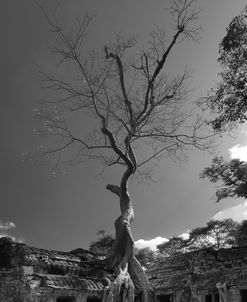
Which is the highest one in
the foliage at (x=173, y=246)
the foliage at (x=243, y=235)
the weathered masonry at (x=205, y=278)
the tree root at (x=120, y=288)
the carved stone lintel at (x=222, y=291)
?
the foliage at (x=173, y=246)

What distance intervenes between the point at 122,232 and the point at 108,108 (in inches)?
193

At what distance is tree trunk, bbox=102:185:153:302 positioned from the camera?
10.2 meters

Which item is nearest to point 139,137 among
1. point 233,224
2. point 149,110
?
point 149,110

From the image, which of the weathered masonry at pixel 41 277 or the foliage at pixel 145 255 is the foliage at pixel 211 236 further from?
the weathered masonry at pixel 41 277

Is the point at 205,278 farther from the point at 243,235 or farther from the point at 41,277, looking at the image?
the point at 243,235

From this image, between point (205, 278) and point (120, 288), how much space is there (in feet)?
21.2

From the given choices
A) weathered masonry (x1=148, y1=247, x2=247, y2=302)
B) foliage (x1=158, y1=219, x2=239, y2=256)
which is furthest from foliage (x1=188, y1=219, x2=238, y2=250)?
weathered masonry (x1=148, y1=247, x2=247, y2=302)

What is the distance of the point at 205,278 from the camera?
15523mm

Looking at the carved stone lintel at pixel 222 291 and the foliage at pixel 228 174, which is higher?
the foliage at pixel 228 174

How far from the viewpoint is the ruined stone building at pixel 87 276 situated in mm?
9805

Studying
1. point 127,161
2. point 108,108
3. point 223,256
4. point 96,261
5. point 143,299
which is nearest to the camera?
point 143,299

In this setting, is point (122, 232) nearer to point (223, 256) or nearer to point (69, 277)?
point (69, 277)

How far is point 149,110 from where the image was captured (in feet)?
47.0

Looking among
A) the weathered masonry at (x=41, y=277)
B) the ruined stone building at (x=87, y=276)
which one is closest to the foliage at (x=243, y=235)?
the ruined stone building at (x=87, y=276)
